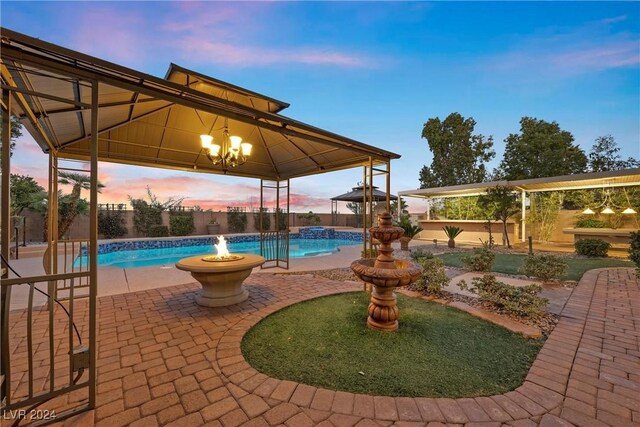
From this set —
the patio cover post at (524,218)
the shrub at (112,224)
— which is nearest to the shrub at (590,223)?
the patio cover post at (524,218)

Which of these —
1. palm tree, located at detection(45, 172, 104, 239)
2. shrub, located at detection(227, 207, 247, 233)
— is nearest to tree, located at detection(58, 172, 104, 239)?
palm tree, located at detection(45, 172, 104, 239)

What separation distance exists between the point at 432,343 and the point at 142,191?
16700 mm

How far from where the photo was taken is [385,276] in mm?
2643

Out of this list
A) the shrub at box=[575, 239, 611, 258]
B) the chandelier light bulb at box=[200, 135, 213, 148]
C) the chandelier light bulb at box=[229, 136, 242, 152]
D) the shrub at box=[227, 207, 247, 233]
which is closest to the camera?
the chandelier light bulb at box=[200, 135, 213, 148]

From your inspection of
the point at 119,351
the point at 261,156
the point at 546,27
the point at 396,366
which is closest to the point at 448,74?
the point at 546,27

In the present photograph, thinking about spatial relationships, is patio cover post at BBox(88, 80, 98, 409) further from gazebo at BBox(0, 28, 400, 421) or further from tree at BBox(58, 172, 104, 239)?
tree at BBox(58, 172, 104, 239)

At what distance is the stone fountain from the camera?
269 cm

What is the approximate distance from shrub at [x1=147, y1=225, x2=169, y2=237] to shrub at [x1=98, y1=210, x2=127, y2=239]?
3.86 feet

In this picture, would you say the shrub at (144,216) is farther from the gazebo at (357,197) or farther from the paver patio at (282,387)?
the paver patio at (282,387)

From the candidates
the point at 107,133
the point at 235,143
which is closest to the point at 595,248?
the point at 235,143

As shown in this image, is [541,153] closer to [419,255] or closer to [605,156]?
[605,156]

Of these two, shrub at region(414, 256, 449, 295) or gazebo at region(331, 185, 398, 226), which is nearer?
shrub at region(414, 256, 449, 295)

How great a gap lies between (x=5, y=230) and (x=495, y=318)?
213 inches

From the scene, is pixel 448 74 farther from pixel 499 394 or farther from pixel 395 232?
pixel 499 394
